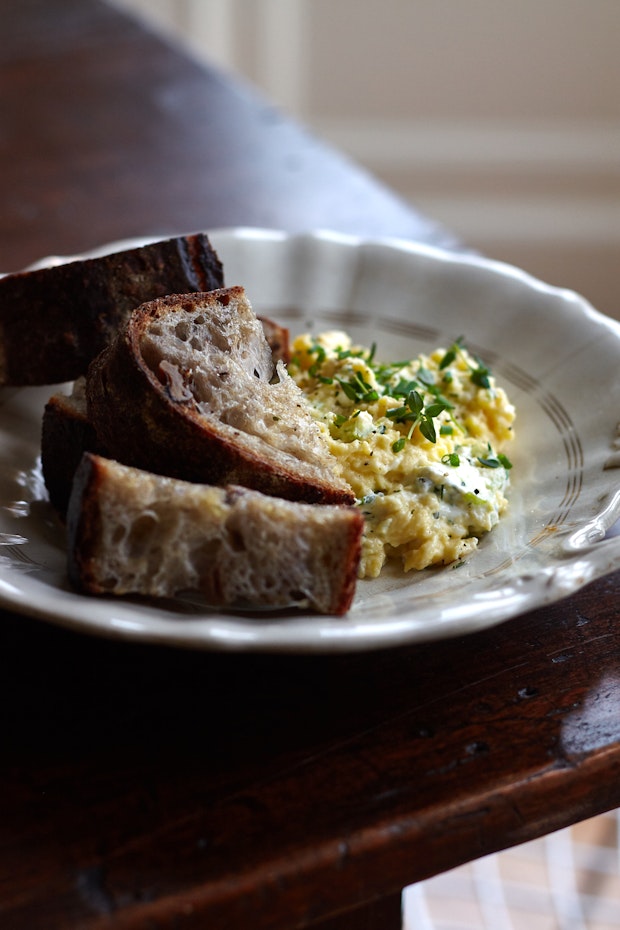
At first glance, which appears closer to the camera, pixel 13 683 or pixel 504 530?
pixel 13 683

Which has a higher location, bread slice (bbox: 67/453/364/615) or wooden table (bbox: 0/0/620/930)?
bread slice (bbox: 67/453/364/615)

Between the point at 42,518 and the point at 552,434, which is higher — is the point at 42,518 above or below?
below

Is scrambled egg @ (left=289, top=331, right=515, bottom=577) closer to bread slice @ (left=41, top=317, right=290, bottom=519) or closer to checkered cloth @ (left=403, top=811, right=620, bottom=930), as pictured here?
bread slice @ (left=41, top=317, right=290, bottom=519)

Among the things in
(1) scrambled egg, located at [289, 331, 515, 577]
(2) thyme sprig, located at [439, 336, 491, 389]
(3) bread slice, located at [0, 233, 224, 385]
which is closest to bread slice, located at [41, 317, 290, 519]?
(3) bread slice, located at [0, 233, 224, 385]

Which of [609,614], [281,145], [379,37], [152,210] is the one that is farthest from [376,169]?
[609,614]

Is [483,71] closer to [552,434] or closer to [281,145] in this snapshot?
[281,145]

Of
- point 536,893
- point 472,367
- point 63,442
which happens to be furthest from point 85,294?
point 536,893
